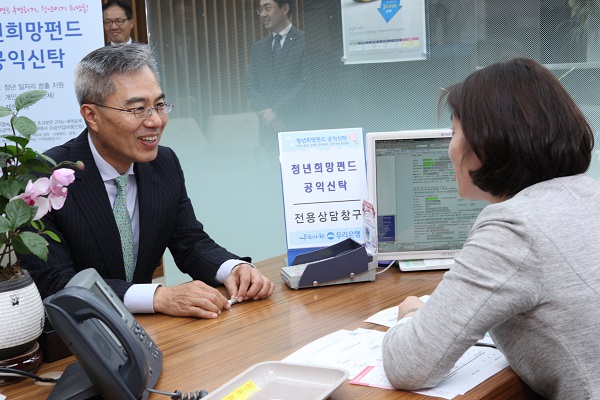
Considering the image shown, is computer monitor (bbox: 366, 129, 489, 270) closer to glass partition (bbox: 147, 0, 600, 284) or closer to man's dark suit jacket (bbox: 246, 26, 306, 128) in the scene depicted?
glass partition (bbox: 147, 0, 600, 284)

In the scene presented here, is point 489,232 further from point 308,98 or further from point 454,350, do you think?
point 308,98

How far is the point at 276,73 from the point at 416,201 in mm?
1888

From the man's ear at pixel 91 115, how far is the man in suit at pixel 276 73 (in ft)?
5.85

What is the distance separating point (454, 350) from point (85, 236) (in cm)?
126

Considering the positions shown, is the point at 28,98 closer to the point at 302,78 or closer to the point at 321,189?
the point at 321,189

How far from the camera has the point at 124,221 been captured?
94.7 inches

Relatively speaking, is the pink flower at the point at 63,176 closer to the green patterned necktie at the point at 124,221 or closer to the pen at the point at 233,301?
the pen at the point at 233,301

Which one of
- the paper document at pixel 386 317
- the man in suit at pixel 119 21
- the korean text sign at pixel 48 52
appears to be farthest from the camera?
the man in suit at pixel 119 21

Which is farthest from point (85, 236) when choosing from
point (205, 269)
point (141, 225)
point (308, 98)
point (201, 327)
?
point (308, 98)

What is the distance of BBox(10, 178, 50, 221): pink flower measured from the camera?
1.59 metres

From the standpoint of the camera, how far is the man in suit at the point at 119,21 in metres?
4.32

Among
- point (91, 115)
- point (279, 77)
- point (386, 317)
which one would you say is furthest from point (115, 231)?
point (279, 77)

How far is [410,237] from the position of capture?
96.0 inches

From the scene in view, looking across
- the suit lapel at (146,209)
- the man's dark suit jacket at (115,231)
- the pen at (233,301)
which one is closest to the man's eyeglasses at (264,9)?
the man's dark suit jacket at (115,231)
